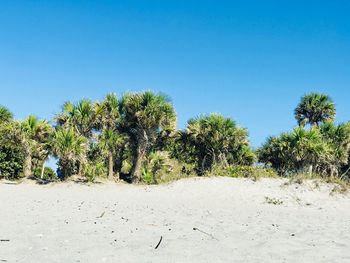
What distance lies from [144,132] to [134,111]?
177cm

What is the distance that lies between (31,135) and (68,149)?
458 cm

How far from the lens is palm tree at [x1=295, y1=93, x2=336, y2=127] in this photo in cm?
4212

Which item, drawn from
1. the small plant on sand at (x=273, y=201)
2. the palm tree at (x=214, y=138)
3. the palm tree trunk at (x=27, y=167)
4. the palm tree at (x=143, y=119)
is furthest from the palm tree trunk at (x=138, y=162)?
the small plant on sand at (x=273, y=201)

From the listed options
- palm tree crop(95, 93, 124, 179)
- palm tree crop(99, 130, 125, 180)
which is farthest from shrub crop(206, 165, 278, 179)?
palm tree crop(95, 93, 124, 179)

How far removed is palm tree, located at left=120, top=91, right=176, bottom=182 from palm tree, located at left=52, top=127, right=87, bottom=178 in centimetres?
562

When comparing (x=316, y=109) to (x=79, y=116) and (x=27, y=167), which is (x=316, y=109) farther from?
(x=27, y=167)

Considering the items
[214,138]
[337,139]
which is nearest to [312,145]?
[214,138]

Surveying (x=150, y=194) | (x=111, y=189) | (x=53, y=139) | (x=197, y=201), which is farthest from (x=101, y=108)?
(x=197, y=201)

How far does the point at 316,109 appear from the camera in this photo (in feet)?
139

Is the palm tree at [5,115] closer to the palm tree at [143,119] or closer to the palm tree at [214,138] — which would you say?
the palm tree at [143,119]

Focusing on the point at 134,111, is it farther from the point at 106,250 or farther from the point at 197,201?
the point at 106,250

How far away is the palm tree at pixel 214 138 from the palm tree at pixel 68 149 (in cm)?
892

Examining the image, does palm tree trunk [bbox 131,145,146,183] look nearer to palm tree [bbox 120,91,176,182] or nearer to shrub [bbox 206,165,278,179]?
Answer: palm tree [bbox 120,91,176,182]

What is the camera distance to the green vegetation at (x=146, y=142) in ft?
89.2
